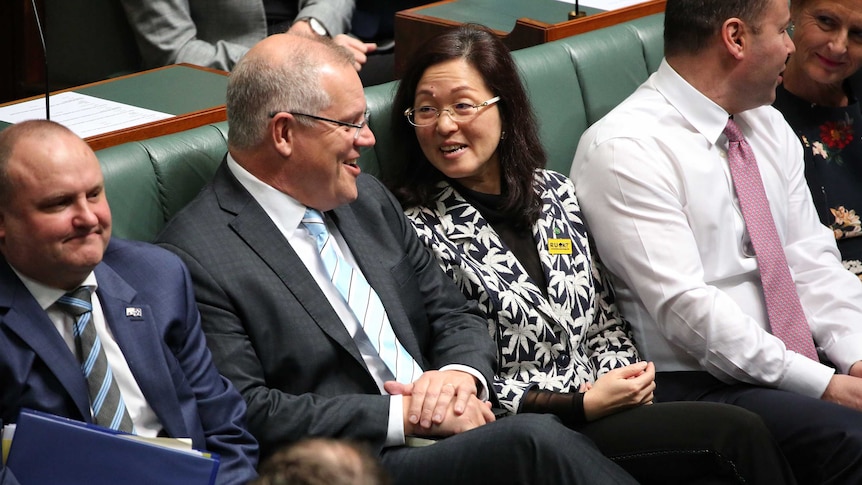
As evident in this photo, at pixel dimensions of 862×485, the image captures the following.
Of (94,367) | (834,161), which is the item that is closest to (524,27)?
(834,161)

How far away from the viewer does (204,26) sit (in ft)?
11.1

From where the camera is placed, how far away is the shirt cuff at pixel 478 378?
211 centimetres

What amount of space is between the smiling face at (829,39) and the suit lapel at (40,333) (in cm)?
195

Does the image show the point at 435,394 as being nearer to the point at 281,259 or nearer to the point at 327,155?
the point at 281,259

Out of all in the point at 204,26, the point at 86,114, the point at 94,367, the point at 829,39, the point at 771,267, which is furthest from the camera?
the point at 204,26

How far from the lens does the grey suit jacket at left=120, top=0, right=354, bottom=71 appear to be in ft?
10.5

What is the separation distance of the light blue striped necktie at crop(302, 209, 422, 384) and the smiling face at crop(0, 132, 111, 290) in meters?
0.49

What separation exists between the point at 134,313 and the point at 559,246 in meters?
0.95

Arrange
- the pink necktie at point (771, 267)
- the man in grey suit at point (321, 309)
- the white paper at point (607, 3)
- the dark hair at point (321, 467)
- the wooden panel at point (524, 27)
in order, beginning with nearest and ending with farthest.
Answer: the dark hair at point (321, 467), the man in grey suit at point (321, 309), the pink necktie at point (771, 267), the wooden panel at point (524, 27), the white paper at point (607, 3)

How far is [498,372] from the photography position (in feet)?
7.50

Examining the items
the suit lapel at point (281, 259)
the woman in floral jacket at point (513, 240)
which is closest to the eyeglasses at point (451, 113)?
the woman in floral jacket at point (513, 240)

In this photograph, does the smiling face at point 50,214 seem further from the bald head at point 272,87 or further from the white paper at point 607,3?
the white paper at point 607,3

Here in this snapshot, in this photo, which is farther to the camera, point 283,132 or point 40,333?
point 283,132

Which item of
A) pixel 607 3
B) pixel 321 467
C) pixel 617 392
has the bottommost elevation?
pixel 617 392
